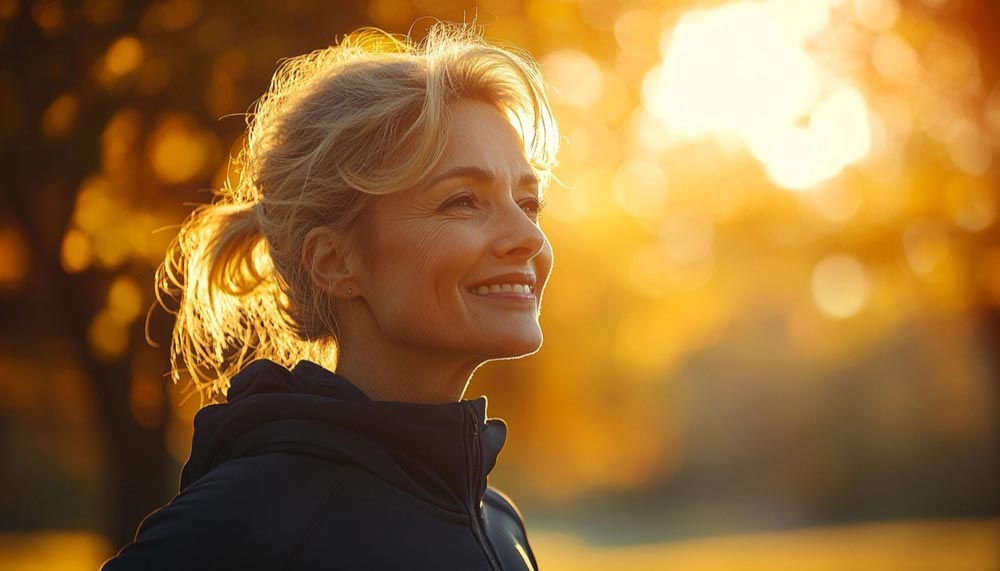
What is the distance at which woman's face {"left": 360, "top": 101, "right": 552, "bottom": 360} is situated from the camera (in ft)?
9.05

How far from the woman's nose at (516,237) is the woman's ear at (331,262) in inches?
16.3

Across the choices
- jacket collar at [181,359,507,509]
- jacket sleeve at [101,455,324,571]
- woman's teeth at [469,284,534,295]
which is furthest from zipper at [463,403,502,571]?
jacket sleeve at [101,455,324,571]

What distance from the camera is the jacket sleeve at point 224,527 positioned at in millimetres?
2193

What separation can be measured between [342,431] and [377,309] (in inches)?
15.2

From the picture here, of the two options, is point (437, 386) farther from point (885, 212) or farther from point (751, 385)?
point (751, 385)

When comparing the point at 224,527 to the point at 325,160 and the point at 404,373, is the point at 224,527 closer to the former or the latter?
the point at 404,373

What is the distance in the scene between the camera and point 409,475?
2670 millimetres

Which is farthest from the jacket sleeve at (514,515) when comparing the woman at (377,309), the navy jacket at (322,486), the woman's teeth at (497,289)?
the woman's teeth at (497,289)

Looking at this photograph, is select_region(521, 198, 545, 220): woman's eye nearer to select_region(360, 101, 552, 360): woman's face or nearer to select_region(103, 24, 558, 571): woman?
select_region(103, 24, 558, 571): woman

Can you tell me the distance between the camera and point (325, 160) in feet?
9.50

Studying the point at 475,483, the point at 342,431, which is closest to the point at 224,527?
the point at 342,431

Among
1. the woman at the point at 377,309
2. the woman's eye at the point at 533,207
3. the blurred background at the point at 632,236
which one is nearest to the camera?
the woman at the point at 377,309

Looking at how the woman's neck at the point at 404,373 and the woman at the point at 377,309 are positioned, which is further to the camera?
the woman's neck at the point at 404,373

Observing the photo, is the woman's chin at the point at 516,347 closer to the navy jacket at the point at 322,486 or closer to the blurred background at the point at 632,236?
the navy jacket at the point at 322,486
